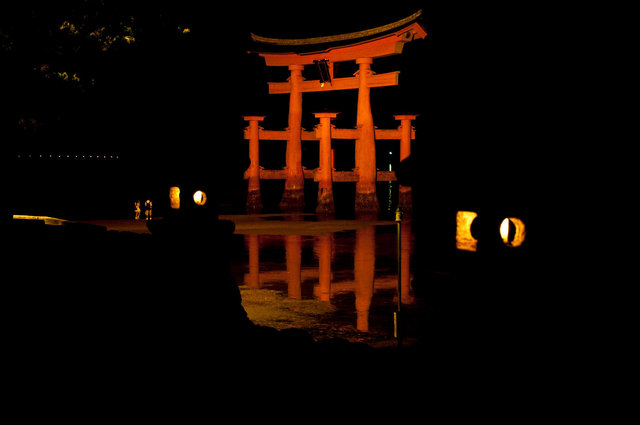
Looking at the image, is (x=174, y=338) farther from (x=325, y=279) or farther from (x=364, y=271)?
(x=364, y=271)

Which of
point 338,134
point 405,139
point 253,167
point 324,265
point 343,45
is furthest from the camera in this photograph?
point 253,167

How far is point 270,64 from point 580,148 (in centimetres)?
2023

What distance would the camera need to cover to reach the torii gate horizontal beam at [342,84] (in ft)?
70.0

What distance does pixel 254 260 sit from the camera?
39.0 ft

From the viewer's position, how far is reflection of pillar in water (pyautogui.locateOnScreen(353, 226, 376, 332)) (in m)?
7.26

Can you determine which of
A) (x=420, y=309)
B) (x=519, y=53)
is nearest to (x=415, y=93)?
(x=519, y=53)

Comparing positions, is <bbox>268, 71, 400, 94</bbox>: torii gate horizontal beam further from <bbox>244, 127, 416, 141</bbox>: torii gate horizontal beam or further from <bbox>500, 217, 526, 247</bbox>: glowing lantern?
<bbox>500, 217, 526, 247</bbox>: glowing lantern

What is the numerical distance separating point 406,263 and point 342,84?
13195mm

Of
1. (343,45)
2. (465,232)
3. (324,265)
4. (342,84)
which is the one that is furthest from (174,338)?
(342,84)

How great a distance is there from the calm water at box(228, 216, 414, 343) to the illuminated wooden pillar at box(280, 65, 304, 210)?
7.81 metres

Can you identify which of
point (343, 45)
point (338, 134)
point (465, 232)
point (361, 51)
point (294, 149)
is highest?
point (343, 45)

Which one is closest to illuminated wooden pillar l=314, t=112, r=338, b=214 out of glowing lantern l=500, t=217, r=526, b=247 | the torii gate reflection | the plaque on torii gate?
the plaque on torii gate

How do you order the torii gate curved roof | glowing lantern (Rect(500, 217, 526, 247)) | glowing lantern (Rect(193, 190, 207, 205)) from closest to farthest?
Result: glowing lantern (Rect(500, 217, 526, 247)) → glowing lantern (Rect(193, 190, 207, 205)) → the torii gate curved roof

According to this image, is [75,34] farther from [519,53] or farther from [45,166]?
[519,53]
